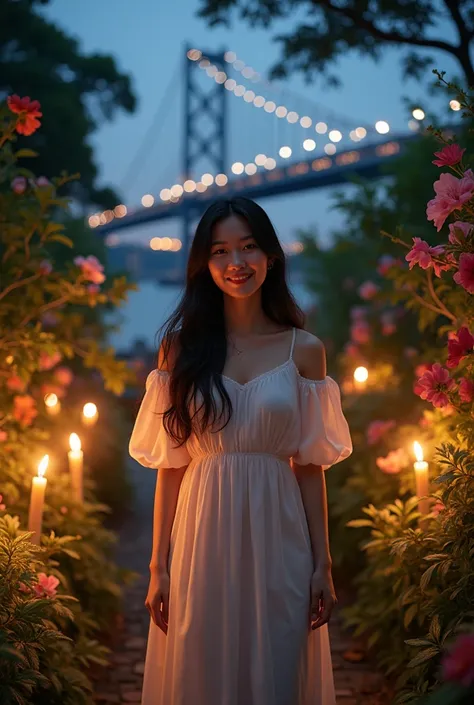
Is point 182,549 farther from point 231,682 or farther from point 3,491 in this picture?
point 3,491

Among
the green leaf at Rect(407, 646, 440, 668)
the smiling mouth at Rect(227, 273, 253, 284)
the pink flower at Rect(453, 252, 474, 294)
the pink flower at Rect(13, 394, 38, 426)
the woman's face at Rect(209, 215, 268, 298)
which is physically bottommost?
the green leaf at Rect(407, 646, 440, 668)

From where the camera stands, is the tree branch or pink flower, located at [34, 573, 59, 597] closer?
pink flower, located at [34, 573, 59, 597]

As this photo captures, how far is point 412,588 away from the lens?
216cm

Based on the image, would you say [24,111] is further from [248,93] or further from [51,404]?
[248,93]

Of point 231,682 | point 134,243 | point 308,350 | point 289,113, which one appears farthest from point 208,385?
point 289,113

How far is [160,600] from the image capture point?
1862mm

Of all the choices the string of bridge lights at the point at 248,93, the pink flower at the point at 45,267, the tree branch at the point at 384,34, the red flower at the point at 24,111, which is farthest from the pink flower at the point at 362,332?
the string of bridge lights at the point at 248,93

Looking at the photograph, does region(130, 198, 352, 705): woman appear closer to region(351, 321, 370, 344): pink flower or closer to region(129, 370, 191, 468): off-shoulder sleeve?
region(129, 370, 191, 468): off-shoulder sleeve

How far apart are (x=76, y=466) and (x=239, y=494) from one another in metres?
1.42

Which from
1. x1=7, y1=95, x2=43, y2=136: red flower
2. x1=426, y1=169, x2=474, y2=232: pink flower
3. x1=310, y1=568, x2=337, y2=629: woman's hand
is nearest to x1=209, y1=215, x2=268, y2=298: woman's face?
x1=426, y1=169, x2=474, y2=232: pink flower

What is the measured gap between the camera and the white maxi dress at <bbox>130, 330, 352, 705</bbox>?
5.75 feet

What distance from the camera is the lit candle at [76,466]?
120 inches

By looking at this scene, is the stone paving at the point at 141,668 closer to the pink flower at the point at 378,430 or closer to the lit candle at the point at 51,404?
the pink flower at the point at 378,430

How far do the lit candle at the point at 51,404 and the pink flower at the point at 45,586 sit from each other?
1.51 metres
